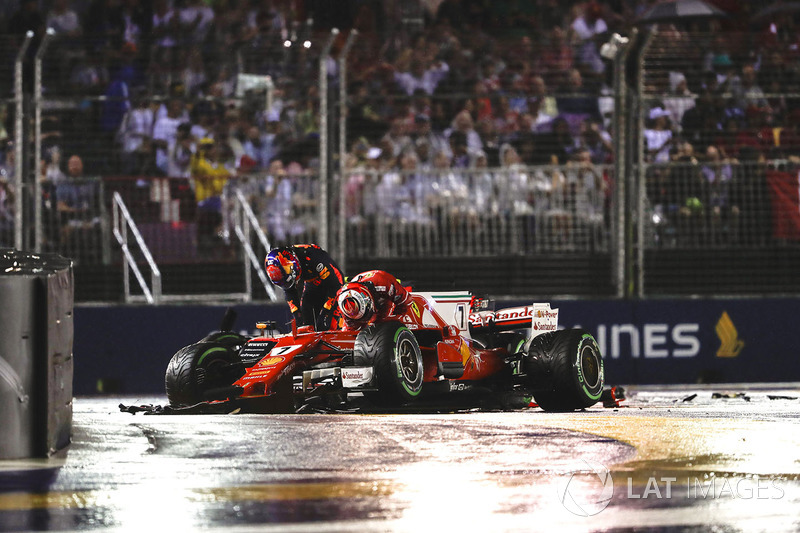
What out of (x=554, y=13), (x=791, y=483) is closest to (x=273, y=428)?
(x=791, y=483)

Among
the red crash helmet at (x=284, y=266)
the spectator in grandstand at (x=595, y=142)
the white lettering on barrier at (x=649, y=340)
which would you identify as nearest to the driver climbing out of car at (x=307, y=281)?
the red crash helmet at (x=284, y=266)

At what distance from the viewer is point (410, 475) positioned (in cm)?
610

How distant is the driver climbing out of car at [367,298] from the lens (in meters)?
9.98

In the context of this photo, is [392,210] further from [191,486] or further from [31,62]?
[191,486]

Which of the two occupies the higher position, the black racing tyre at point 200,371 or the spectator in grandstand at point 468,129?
the spectator in grandstand at point 468,129

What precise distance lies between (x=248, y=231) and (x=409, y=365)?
4681 mm

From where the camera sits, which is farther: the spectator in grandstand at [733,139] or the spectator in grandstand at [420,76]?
the spectator in grandstand at [420,76]

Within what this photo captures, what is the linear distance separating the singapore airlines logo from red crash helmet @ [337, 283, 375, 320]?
17.8ft

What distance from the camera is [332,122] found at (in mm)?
13898

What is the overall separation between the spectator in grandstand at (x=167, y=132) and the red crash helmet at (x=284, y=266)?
14.5 ft

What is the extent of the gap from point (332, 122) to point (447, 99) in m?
1.42

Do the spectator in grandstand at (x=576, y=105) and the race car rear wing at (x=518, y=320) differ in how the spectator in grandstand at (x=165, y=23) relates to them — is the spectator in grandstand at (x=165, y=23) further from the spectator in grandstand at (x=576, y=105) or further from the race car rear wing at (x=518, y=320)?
the race car rear wing at (x=518, y=320)

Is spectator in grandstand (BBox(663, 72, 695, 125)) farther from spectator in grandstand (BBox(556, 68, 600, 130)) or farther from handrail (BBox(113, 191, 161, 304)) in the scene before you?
handrail (BBox(113, 191, 161, 304))

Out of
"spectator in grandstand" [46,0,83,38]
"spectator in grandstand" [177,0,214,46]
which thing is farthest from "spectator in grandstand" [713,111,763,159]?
"spectator in grandstand" [46,0,83,38]
